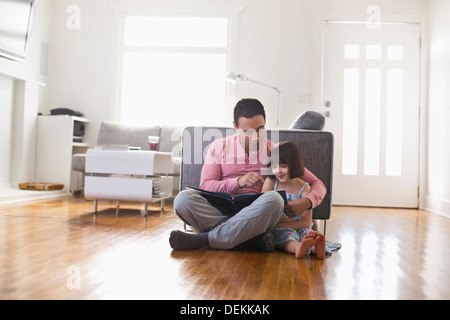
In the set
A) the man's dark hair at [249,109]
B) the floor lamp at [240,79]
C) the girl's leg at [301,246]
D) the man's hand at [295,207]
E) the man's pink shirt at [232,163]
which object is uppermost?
the floor lamp at [240,79]

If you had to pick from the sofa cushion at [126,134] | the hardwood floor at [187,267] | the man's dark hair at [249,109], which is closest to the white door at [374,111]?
the sofa cushion at [126,134]

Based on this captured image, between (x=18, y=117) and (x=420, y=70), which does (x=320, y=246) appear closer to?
(x=420, y=70)

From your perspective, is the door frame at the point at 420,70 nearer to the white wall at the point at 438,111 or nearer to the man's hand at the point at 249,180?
the white wall at the point at 438,111

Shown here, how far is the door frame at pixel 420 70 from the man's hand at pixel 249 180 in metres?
3.28

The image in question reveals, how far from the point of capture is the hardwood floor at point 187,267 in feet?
4.68

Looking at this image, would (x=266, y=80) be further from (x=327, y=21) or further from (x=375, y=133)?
(x=375, y=133)

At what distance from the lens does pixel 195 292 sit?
4.63 feet

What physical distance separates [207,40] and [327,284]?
438cm

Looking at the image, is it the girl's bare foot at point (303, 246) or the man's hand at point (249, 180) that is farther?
the man's hand at point (249, 180)

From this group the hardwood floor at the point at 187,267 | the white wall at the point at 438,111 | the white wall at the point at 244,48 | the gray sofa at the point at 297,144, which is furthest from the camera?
the white wall at the point at 244,48

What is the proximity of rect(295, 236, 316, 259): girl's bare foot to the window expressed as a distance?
11.7 ft

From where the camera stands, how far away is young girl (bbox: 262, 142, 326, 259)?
220 centimetres
